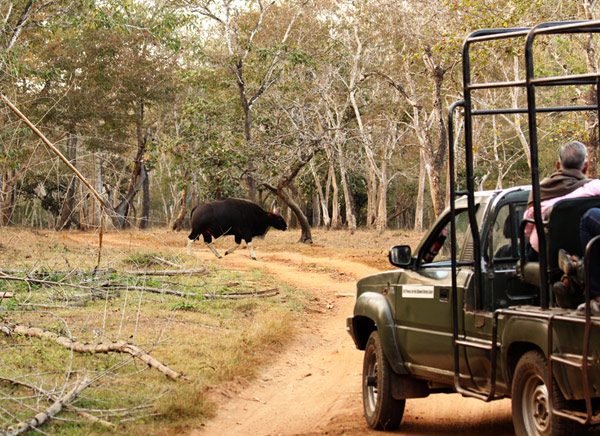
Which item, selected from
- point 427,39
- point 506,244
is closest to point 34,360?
point 506,244

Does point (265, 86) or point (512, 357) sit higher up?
point (265, 86)

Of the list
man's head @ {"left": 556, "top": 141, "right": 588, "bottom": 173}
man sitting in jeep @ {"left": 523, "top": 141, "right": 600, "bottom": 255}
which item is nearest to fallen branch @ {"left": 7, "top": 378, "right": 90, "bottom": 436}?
man sitting in jeep @ {"left": 523, "top": 141, "right": 600, "bottom": 255}

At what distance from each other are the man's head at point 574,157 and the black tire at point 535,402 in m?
1.23

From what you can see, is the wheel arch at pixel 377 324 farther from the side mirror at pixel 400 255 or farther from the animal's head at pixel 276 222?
the animal's head at pixel 276 222

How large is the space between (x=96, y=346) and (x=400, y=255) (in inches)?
137

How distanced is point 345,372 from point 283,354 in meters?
1.40

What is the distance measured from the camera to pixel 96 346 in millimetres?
10164

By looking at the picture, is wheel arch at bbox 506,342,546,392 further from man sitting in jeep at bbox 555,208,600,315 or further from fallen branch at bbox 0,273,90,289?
fallen branch at bbox 0,273,90,289

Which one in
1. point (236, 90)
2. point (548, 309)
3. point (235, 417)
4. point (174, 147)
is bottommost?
point (235, 417)

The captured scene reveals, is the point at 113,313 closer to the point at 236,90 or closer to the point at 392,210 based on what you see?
the point at 236,90

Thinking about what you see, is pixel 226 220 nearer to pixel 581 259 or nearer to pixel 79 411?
pixel 79 411

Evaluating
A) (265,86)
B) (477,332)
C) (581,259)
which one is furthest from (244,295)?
(265,86)

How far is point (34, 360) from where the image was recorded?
1060cm

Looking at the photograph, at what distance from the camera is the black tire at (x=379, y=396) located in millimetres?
8531
